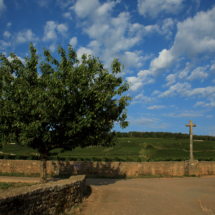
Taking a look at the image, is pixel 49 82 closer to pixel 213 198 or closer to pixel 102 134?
pixel 102 134

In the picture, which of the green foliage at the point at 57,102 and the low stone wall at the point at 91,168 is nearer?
the green foliage at the point at 57,102

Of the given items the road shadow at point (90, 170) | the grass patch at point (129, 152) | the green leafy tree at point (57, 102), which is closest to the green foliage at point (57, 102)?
the green leafy tree at point (57, 102)

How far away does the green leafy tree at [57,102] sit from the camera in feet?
26.9

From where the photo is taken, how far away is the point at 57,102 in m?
7.91

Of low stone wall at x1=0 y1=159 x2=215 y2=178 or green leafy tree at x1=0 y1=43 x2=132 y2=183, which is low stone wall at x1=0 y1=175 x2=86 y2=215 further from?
low stone wall at x1=0 y1=159 x2=215 y2=178

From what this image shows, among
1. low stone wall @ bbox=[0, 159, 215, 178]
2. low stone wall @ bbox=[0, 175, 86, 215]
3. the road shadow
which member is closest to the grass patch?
low stone wall @ bbox=[0, 159, 215, 178]

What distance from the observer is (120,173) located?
19219 mm

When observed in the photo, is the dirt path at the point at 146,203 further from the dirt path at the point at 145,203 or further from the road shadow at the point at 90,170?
the road shadow at the point at 90,170

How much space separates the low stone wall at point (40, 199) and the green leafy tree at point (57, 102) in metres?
2.41

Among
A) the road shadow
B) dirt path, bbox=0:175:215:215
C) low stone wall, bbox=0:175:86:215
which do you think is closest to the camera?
low stone wall, bbox=0:175:86:215

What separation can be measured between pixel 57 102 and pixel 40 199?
357 cm

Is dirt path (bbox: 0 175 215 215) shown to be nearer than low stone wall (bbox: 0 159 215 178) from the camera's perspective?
Yes

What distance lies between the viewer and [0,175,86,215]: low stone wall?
461 centimetres

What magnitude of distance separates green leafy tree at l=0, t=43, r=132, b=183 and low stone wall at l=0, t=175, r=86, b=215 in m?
2.41
